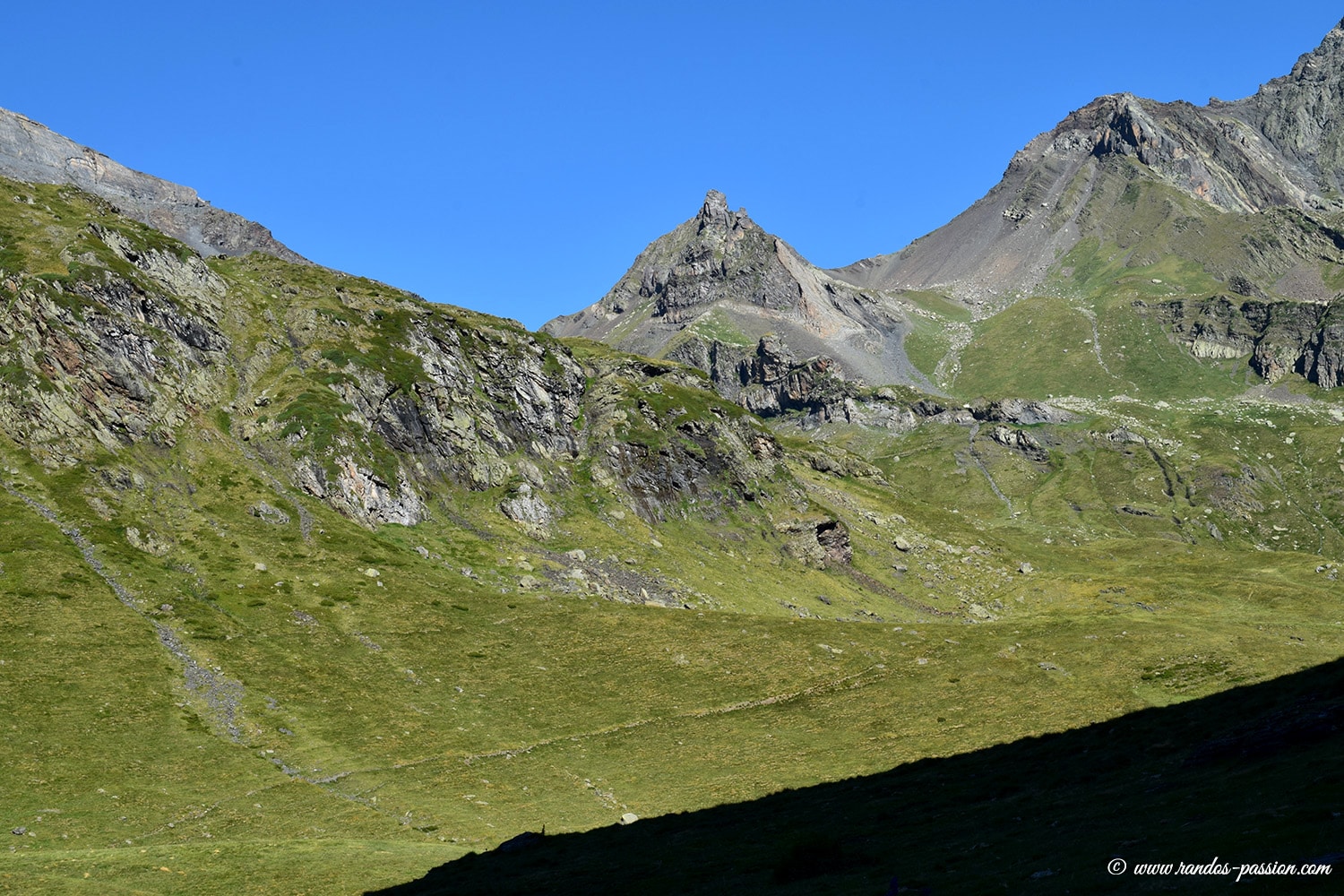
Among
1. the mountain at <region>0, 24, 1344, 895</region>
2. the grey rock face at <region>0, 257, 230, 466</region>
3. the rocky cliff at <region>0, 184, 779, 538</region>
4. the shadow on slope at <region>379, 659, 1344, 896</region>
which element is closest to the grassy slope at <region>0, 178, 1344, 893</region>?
the mountain at <region>0, 24, 1344, 895</region>

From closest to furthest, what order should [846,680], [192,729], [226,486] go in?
1. [192,729]
2. [846,680]
3. [226,486]

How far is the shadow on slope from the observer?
1173 inches

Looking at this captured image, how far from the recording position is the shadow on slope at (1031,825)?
97.8 ft

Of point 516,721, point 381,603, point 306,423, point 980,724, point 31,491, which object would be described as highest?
point 306,423

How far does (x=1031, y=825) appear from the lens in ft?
144

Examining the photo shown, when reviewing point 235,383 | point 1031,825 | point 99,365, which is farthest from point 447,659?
point 235,383

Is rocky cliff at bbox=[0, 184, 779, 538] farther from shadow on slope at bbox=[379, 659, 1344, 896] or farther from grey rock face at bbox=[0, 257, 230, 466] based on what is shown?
shadow on slope at bbox=[379, 659, 1344, 896]

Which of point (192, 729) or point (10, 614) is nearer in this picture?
point (192, 729)

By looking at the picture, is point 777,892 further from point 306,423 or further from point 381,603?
point 306,423

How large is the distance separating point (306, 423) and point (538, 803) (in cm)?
10915

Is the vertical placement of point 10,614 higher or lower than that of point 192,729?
higher

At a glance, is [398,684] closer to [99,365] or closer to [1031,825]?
[1031,825]

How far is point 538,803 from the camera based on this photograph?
6975 centimetres

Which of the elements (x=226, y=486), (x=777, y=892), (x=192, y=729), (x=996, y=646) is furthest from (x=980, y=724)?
(x=226, y=486)
